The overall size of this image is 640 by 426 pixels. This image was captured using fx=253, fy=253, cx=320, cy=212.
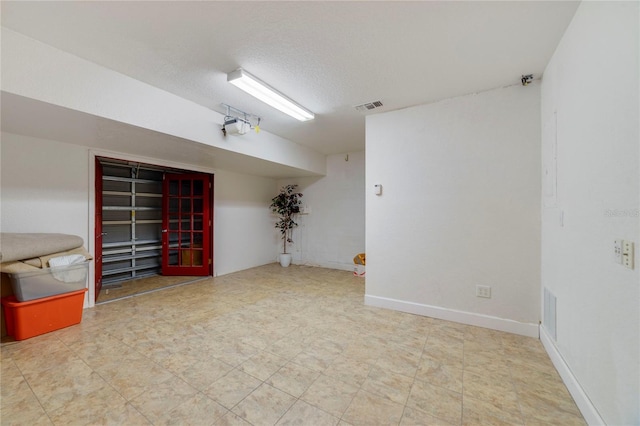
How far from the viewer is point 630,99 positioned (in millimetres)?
1165

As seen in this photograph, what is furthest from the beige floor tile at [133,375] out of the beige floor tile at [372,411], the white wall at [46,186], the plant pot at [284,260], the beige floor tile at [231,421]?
the plant pot at [284,260]

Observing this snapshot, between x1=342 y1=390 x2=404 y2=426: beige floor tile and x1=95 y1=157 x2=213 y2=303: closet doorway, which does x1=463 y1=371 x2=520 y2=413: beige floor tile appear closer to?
x1=342 y1=390 x2=404 y2=426: beige floor tile

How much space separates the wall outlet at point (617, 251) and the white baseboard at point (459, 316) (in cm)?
162

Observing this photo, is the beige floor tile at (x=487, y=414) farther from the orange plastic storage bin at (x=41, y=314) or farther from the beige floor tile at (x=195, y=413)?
the orange plastic storage bin at (x=41, y=314)

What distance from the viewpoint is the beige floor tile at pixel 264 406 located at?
1.52 meters

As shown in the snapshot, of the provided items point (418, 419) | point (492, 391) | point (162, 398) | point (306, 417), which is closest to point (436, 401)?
point (418, 419)

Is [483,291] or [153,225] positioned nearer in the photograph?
[483,291]

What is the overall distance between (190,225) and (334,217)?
3.00 meters

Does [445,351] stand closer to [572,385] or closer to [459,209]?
[572,385]

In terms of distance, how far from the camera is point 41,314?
99.7 inches

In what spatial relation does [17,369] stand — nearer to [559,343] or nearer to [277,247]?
[559,343]

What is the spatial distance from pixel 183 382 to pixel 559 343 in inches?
113

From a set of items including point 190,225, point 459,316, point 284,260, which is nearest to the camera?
point 459,316

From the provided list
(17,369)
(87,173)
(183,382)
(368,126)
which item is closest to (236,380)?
(183,382)
